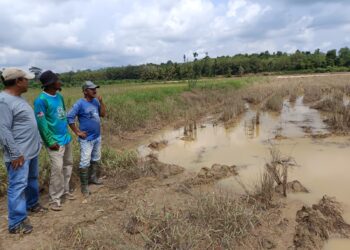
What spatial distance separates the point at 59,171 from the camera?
13.8 ft

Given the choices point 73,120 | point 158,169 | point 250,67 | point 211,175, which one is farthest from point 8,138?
point 250,67

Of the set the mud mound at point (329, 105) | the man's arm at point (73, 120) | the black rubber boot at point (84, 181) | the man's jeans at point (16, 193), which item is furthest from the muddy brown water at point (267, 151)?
the man's jeans at point (16, 193)

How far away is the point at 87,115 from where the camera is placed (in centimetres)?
468

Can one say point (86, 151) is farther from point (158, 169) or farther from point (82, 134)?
point (158, 169)

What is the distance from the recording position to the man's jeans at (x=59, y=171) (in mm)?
4133

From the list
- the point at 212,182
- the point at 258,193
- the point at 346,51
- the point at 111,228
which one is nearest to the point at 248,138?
the point at 212,182

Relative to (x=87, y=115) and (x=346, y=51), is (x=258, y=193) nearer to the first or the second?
(x=87, y=115)

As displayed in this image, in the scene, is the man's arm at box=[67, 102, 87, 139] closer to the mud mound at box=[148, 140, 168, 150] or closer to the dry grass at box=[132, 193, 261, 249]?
the dry grass at box=[132, 193, 261, 249]

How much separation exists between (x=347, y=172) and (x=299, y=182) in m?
1.31

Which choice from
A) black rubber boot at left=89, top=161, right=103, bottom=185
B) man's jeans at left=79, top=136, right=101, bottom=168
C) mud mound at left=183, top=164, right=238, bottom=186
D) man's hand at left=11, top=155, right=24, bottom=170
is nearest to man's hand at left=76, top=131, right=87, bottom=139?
man's jeans at left=79, top=136, right=101, bottom=168

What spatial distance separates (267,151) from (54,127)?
17.1 feet

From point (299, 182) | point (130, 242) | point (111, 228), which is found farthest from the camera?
point (299, 182)

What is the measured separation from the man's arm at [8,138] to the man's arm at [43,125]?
0.51 metres

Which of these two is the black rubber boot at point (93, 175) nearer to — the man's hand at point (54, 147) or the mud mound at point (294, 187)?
the man's hand at point (54, 147)
